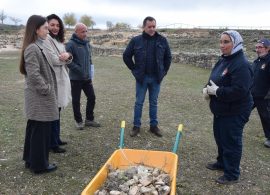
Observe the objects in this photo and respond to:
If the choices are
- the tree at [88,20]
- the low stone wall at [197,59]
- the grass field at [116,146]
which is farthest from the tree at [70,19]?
the grass field at [116,146]

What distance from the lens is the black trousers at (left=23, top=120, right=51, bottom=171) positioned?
4.59 meters

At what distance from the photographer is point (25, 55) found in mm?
4359

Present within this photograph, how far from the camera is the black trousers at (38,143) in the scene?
15.1ft

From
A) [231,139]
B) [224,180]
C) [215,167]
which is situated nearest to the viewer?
[231,139]

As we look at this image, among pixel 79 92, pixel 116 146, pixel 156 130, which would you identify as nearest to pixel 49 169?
pixel 116 146

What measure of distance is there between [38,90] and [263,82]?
12.3 ft

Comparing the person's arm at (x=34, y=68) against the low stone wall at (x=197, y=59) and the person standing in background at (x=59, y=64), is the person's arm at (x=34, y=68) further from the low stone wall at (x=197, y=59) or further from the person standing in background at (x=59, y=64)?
the low stone wall at (x=197, y=59)

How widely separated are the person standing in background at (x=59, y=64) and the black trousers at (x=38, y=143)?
25.6 inches

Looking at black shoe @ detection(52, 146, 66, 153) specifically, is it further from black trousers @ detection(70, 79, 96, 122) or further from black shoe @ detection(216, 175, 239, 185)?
black shoe @ detection(216, 175, 239, 185)

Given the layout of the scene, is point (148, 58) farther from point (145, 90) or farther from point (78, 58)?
point (78, 58)

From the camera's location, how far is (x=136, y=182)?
12.1 feet

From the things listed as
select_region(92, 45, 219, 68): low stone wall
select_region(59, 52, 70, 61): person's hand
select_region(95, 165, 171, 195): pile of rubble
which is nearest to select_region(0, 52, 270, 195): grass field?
select_region(95, 165, 171, 195): pile of rubble

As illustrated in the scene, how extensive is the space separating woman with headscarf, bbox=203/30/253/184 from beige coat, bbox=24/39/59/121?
193 centimetres

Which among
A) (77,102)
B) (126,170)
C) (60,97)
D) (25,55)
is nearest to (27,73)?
(25,55)
